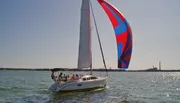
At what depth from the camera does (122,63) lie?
26.0 meters

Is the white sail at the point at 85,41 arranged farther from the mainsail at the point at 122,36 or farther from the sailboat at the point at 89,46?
the mainsail at the point at 122,36

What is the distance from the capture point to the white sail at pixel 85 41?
27797 millimetres

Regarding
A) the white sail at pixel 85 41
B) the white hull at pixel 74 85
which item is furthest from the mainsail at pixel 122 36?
the white hull at pixel 74 85

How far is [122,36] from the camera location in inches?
1038

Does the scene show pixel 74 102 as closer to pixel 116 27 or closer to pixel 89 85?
pixel 89 85

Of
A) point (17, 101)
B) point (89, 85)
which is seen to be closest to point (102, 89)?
point (89, 85)

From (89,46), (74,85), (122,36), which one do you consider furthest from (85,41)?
(74,85)

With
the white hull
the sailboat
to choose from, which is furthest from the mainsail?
the white hull

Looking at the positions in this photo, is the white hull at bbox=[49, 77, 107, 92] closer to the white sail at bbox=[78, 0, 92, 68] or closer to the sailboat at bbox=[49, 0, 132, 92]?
the sailboat at bbox=[49, 0, 132, 92]

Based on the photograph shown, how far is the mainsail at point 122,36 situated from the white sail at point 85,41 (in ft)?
8.71

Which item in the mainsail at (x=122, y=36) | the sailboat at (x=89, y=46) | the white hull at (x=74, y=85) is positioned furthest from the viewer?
the mainsail at (x=122, y=36)

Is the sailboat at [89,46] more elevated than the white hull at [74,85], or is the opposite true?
the sailboat at [89,46]

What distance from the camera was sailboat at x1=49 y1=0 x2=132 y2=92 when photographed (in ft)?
80.7

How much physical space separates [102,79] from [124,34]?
595 centimetres
